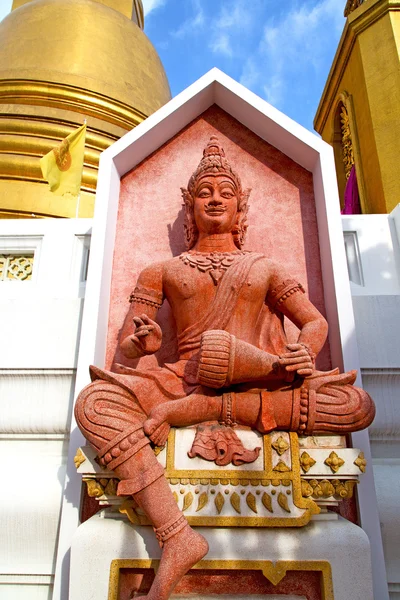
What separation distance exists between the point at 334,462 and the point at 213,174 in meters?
2.47

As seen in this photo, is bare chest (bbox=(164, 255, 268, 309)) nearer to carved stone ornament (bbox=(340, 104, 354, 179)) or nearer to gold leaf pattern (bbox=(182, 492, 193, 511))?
gold leaf pattern (bbox=(182, 492, 193, 511))

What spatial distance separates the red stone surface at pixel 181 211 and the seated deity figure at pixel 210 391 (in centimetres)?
70

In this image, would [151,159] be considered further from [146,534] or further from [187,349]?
[146,534]

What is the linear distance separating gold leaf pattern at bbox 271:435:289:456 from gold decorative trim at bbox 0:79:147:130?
27.3 feet

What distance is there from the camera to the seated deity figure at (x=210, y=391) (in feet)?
9.12

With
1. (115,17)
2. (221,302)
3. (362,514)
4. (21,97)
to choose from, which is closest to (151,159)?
(221,302)

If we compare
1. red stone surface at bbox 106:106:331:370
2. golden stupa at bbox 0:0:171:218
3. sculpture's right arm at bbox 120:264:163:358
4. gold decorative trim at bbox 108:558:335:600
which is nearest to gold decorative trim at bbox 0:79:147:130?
golden stupa at bbox 0:0:171:218

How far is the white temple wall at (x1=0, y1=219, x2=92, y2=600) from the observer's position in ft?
11.8

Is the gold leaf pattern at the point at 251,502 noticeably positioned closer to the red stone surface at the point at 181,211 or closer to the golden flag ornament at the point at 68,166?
the red stone surface at the point at 181,211

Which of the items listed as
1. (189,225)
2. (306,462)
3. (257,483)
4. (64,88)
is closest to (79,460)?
(257,483)

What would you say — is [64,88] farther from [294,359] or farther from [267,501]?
[267,501]

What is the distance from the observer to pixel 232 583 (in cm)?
288

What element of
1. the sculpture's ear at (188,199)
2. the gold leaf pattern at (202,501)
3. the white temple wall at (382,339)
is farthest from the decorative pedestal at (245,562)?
the sculpture's ear at (188,199)

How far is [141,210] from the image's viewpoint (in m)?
4.87
